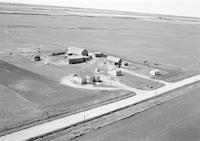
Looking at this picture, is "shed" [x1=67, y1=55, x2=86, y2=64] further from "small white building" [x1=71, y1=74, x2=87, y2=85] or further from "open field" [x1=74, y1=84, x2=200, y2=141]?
"open field" [x1=74, y1=84, x2=200, y2=141]

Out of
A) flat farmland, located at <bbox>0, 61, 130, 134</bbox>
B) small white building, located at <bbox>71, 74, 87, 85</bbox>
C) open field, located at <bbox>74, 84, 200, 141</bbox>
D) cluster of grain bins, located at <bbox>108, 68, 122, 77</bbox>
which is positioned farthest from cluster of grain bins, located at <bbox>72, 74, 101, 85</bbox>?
open field, located at <bbox>74, 84, 200, 141</bbox>

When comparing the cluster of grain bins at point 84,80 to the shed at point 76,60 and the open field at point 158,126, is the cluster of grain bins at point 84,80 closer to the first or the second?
the open field at point 158,126

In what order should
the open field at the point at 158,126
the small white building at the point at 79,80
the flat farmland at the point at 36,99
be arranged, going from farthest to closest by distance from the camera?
the small white building at the point at 79,80 < the flat farmland at the point at 36,99 < the open field at the point at 158,126

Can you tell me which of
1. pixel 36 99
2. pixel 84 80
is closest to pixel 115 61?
pixel 84 80

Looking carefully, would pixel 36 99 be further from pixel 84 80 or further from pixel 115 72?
pixel 115 72

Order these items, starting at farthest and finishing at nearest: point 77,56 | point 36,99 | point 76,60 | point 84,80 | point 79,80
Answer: point 77,56, point 76,60, point 84,80, point 79,80, point 36,99

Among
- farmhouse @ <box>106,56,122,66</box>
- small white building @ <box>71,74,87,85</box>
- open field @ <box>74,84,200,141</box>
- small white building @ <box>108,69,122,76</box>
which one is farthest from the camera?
farmhouse @ <box>106,56,122,66</box>

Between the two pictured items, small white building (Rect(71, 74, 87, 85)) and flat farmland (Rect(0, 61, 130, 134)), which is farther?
small white building (Rect(71, 74, 87, 85))

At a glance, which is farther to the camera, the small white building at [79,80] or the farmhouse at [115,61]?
the farmhouse at [115,61]

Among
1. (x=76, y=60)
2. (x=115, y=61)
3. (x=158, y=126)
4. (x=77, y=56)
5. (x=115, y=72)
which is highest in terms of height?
(x=77, y=56)

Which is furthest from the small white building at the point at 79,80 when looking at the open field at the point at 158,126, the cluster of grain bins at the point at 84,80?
the open field at the point at 158,126

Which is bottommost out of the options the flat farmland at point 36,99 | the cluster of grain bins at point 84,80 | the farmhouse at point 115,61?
the flat farmland at point 36,99

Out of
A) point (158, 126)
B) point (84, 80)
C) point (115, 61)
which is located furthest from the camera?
point (115, 61)
